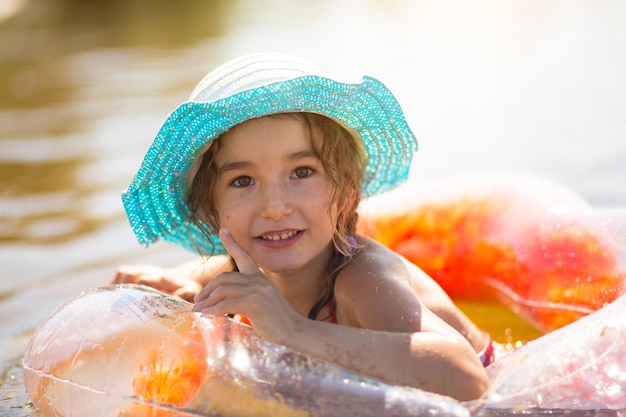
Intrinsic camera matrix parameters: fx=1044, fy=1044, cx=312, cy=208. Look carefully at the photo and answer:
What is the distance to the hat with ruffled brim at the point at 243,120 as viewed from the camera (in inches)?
101

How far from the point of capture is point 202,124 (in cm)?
263

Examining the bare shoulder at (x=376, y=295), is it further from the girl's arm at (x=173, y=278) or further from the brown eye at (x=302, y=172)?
the girl's arm at (x=173, y=278)

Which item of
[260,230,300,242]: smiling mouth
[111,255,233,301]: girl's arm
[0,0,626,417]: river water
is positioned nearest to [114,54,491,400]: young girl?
[260,230,300,242]: smiling mouth

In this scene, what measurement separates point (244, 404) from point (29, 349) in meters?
0.74

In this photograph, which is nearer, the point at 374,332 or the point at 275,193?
the point at 374,332

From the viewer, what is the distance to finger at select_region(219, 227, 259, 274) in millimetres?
2523

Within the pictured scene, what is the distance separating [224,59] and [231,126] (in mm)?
6840

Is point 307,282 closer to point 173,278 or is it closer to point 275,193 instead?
point 275,193

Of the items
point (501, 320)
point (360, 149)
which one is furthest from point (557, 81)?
point (360, 149)

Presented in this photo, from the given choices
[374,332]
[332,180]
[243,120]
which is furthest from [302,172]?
[374,332]

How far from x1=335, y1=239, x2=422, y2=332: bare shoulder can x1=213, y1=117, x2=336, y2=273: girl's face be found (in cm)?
13

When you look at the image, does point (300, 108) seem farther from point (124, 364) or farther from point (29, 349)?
point (29, 349)

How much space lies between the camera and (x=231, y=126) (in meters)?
2.62

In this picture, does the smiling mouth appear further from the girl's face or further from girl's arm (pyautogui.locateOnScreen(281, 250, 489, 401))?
girl's arm (pyautogui.locateOnScreen(281, 250, 489, 401))
